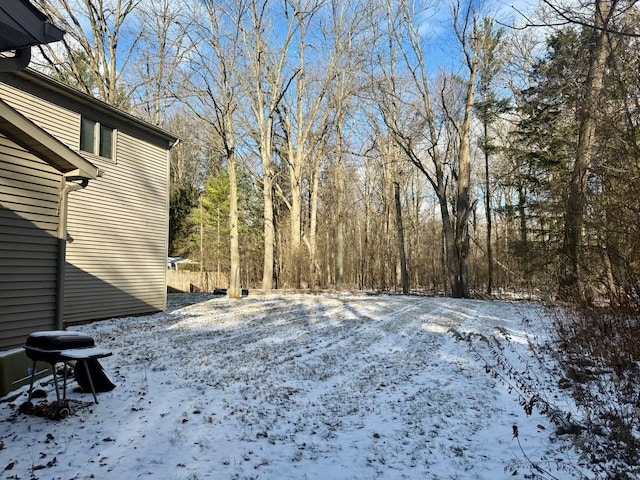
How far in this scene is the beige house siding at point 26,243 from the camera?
17.9 feet

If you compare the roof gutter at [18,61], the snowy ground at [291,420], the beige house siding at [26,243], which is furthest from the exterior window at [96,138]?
the roof gutter at [18,61]

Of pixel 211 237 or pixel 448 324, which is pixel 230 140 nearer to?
pixel 448 324

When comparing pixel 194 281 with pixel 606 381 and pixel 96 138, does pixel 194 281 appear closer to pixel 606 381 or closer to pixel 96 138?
pixel 96 138

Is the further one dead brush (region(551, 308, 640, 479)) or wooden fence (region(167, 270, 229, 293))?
wooden fence (region(167, 270, 229, 293))

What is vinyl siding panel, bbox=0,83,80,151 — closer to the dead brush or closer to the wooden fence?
the dead brush

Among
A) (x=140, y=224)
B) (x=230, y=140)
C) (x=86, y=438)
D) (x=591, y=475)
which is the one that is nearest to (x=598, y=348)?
(x=591, y=475)

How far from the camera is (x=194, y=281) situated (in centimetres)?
2675

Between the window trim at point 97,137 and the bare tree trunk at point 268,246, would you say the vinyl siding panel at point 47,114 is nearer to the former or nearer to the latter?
the window trim at point 97,137

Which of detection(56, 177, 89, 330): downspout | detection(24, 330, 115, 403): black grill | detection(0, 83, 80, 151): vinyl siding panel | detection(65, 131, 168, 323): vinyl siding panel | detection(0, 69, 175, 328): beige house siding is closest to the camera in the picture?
detection(24, 330, 115, 403): black grill

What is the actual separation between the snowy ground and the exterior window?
→ 5450 millimetres

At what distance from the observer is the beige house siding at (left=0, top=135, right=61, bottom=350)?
5.45 meters

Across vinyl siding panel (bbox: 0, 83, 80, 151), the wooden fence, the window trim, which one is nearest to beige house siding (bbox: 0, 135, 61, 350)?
vinyl siding panel (bbox: 0, 83, 80, 151)

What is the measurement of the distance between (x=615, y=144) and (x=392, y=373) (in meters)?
4.38

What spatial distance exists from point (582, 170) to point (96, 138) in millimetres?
10739
